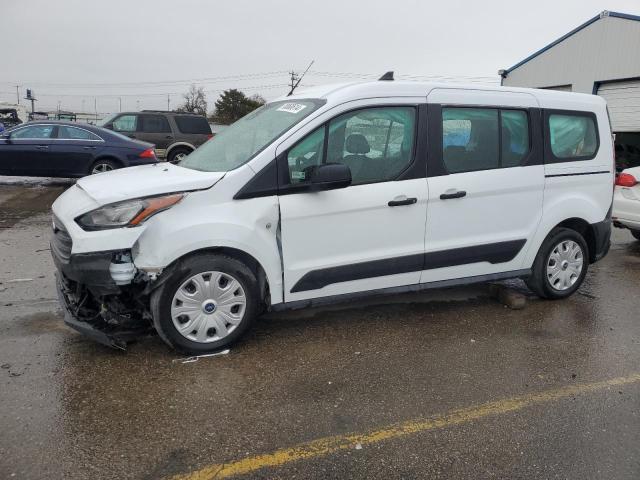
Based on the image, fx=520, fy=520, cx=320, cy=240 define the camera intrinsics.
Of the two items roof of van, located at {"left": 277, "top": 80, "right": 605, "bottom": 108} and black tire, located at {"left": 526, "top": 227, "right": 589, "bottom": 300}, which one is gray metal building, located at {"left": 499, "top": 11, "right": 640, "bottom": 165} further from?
roof of van, located at {"left": 277, "top": 80, "right": 605, "bottom": 108}

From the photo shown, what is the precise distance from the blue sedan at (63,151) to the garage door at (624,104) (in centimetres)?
1589

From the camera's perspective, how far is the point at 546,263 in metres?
4.99

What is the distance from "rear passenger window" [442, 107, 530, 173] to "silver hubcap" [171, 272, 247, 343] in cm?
206

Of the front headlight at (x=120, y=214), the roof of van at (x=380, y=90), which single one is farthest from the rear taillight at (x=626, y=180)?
the front headlight at (x=120, y=214)

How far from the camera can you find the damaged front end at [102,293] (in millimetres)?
3486

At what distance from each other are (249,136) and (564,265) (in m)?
3.28

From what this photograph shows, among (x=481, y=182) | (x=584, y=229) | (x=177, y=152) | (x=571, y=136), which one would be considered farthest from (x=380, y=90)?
(x=177, y=152)

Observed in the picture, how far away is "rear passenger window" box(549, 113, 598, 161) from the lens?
16.0ft

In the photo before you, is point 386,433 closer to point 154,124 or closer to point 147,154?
point 147,154

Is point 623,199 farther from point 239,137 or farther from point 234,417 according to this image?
point 234,417

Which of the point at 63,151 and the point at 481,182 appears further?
the point at 63,151

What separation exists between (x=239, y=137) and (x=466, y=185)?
1.95 m

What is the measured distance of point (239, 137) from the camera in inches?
173

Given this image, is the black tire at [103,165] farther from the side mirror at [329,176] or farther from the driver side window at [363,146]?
the side mirror at [329,176]
